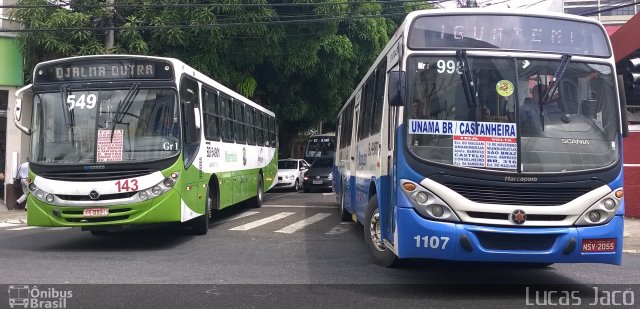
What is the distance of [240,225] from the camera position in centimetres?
1291

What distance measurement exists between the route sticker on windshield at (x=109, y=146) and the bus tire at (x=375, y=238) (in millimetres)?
3998

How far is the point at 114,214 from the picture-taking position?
9.16m

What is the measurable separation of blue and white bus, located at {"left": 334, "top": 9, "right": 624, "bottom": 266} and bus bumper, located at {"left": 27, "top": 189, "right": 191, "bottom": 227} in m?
4.15

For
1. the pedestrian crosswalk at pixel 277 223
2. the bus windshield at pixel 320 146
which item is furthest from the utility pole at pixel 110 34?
the bus windshield at pixel 320 146

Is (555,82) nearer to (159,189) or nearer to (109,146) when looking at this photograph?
(159,189)

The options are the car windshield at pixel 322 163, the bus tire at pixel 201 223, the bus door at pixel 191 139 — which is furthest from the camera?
the car windshield at pixel 322 163

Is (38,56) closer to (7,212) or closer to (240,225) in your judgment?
(7,212)

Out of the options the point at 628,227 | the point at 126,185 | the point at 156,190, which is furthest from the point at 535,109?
the point at 628,227

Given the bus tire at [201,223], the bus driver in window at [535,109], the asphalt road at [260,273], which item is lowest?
the asphalt road at [260,273]

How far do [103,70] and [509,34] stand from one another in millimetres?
6384

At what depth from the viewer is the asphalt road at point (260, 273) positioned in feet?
20.9

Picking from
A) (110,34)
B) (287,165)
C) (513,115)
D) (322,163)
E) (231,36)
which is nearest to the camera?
(513,115)

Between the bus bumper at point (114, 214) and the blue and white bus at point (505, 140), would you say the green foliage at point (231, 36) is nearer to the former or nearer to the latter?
the bus bumper at point (114, 214)

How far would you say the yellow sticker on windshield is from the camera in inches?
251
